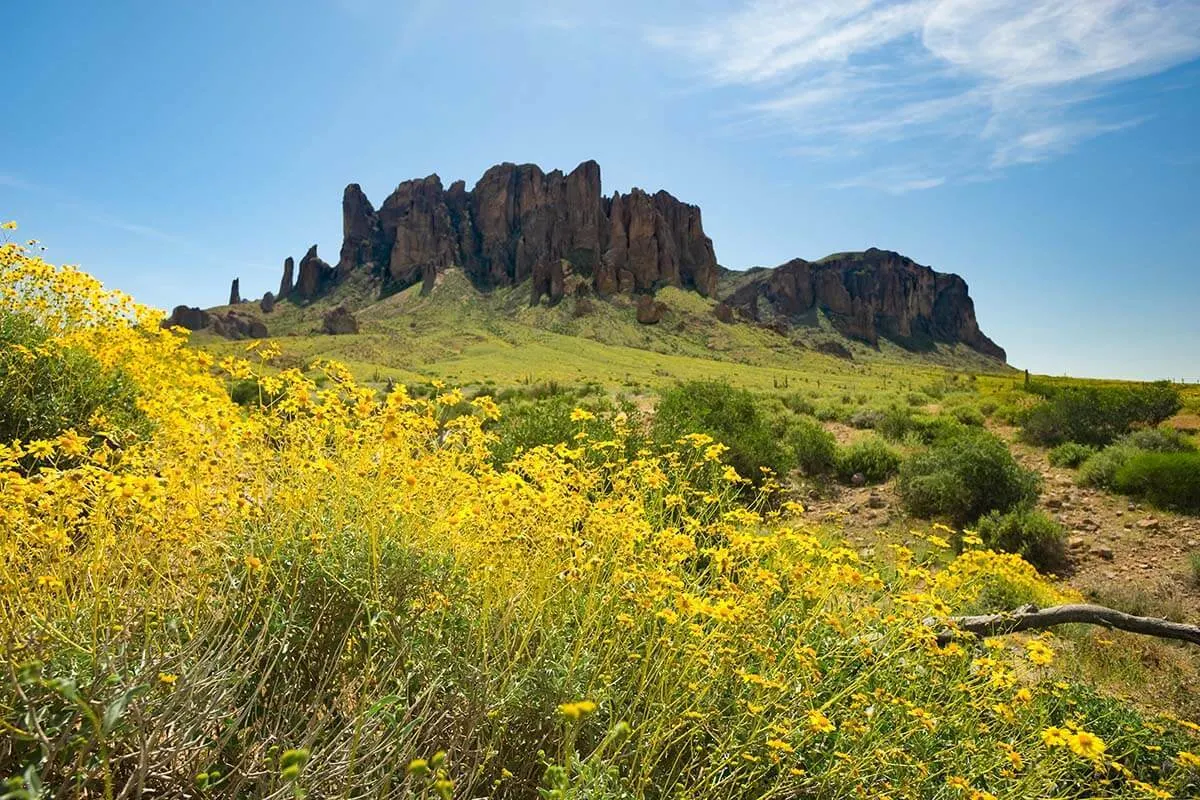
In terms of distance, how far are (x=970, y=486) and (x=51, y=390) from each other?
12092 millimetres

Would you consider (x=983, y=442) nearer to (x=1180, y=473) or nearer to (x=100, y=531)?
(x=1180, y=473)

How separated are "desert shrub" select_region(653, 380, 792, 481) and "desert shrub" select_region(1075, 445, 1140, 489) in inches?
209

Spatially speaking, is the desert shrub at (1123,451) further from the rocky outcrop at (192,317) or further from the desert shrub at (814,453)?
the rocky outcrop at (192,317)

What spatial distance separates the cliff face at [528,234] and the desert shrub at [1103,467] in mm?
94821

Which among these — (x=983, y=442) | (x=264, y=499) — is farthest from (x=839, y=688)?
(x=983, y=442)

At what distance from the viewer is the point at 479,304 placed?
4313 inches

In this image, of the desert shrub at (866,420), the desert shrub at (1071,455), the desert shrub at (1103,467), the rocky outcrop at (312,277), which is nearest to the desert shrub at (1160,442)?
the desert shrub at (1071,455)

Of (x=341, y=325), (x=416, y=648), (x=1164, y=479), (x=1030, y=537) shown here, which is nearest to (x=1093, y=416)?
(x=1164, y=479)

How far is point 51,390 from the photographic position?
15.6ft

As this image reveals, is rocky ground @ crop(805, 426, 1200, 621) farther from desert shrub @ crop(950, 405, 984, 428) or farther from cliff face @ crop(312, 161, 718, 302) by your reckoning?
cliff face @ crop(312, 161, 718, 302)

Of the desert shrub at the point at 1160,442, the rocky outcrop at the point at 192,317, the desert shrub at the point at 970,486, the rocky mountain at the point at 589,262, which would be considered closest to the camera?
the desert shrub at the point at 970,486

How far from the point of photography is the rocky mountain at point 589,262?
378ft

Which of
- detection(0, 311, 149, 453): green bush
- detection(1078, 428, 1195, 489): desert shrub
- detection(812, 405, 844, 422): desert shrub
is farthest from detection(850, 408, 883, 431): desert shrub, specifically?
detection(0, 311, 149, 453): green bush

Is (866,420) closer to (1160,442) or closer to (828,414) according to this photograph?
(828,414)
